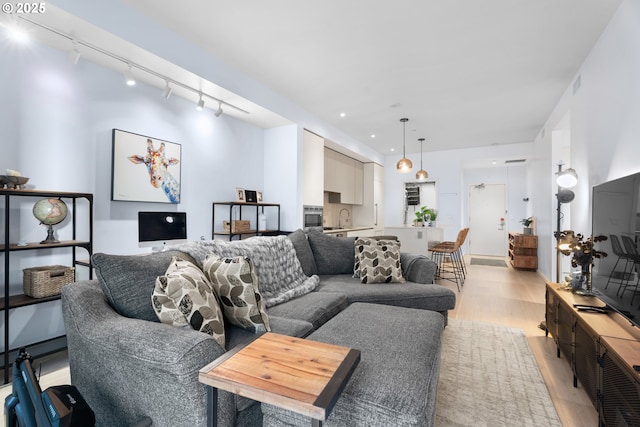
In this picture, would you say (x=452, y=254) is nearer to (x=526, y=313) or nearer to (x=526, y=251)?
(x=526, y=313)

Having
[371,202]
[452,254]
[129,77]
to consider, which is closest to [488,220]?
[371,202]

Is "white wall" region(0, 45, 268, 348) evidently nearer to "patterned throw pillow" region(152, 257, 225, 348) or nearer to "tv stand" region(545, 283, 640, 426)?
"patterned throw pillow" region(152, 257, 225, 348)

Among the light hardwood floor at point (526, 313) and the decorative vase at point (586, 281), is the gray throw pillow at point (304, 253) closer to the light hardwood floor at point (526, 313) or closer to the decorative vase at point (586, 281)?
the light hardwood floor at point (526, 313)

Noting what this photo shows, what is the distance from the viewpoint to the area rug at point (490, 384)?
168 centimetres

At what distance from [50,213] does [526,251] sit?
7.38 m

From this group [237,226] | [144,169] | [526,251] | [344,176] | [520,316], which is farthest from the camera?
[344,176]

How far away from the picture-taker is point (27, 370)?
99 centimetres

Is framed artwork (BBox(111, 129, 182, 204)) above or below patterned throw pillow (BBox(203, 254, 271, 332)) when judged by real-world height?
above

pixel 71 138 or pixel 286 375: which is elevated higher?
pixel 71 138

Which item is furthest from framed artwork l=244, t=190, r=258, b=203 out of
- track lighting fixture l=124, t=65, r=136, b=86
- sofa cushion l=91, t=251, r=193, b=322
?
sofa cushion l=91, t=251, r=193, b=322

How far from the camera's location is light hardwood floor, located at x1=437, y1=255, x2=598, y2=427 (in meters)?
1.81

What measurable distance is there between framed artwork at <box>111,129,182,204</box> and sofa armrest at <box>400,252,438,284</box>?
8.75 ft

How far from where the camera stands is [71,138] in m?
2.60

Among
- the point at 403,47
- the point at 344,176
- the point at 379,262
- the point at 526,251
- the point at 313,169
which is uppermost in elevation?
the point at 403,47
